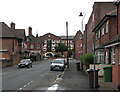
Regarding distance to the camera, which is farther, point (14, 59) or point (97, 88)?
A: point (14, 59)

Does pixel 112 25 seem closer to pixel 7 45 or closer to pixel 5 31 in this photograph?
pixel 7 45

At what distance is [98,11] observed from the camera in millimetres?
33562

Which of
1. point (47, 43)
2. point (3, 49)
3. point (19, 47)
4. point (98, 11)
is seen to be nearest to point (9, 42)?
point (3, 49)

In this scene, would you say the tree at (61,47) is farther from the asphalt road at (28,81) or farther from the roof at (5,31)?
the asphalt road at (28,81)

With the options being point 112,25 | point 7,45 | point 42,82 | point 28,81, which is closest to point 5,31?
point 7,45

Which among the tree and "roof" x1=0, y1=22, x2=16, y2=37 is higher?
"roof" x1=0, y1=22, x2=16, y2=37

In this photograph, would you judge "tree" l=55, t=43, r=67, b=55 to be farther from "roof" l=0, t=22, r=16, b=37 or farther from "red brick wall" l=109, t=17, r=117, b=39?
"red brick wall" l=109, t=17, r=117, b=39

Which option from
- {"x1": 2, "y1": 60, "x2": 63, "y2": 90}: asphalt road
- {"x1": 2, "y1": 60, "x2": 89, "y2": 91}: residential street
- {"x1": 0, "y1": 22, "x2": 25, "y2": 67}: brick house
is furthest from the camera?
{"x1": 0, "y1": 22, "x2": 25, "y2": 67}: brick house

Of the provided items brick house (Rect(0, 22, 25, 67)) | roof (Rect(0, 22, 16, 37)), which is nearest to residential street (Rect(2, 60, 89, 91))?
brick house (Rect(0, 22, 25, 67))

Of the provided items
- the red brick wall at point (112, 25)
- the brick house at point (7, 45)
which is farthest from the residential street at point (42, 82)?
the brick house at point (7, 45)

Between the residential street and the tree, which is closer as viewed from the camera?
the residential street

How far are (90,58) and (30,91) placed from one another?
10.5 m

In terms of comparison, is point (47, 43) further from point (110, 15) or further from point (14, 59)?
point (110, 15)

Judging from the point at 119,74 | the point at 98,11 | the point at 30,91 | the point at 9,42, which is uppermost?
the point at 98,11
